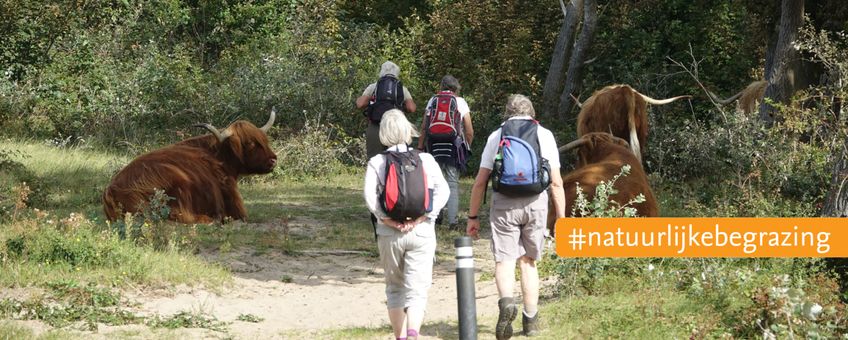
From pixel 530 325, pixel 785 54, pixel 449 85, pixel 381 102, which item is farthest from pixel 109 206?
pixel 785 54

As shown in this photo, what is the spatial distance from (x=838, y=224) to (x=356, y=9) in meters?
27.5

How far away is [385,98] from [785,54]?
625cm

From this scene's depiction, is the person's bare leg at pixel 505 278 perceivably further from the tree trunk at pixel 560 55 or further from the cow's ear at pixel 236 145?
the tree trunk at pixel 560 55

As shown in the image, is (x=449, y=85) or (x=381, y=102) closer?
(x=381, y=102)

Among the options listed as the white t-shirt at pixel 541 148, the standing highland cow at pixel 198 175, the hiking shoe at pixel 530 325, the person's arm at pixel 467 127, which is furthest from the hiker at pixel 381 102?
the hiking shoe at pixel 530 325

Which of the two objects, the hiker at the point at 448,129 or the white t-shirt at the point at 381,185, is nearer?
the white t-shirt at the point at 381,185

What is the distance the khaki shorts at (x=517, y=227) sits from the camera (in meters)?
8.48

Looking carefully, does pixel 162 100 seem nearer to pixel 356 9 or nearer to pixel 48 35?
pixel 48 35

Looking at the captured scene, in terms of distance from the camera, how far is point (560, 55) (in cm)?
2162

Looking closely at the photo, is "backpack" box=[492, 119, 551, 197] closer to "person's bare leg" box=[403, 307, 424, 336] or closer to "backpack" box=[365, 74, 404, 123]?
"person's bare leg" box=[403, 307, 424, 336]

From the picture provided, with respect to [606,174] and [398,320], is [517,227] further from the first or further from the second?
[606,174]

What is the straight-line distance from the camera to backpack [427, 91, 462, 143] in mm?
13305

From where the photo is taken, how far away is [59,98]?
23.5 meters

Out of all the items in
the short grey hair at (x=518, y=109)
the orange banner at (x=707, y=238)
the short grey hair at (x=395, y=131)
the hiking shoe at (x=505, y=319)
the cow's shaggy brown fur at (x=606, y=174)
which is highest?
the short grey hair at (x=518, y=109)
